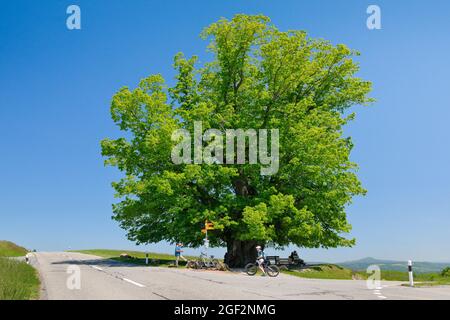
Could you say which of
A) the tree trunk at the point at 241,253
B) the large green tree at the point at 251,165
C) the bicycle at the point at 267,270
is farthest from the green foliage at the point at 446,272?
the tree trunk at the point at 241,253

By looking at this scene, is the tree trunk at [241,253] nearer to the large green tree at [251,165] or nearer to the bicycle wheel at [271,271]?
the large green tree at [251,165]

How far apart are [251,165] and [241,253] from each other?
6.85 m

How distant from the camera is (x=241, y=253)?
3534 cm

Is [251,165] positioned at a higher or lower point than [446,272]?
higher

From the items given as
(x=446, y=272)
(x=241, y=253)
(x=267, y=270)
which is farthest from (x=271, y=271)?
(x=446, y=272)

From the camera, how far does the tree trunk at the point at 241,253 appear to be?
115 feet

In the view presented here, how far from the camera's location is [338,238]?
35.0 meters

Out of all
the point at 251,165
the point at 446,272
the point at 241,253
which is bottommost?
the point at 446,272

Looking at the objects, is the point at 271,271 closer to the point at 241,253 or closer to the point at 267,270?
the point at 267,270

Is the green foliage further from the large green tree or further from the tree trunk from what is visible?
the tree trunk
